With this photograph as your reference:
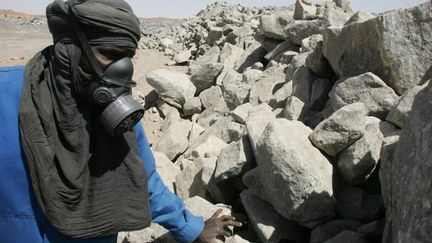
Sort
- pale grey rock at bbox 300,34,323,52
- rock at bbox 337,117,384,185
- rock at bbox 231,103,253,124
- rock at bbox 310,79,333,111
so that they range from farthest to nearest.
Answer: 1. pale grey rock at bbox 300,34,323,52
2. rock at bbox 231,103,253,124
3. rock at bbox 310,79,333,111
4. rock at bbox 337,117,384,185

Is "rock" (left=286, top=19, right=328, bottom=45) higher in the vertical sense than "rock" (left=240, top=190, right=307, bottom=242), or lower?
higher

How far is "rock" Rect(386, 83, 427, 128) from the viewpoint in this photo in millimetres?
2998

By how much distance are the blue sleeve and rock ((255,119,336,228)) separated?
0.55 metres

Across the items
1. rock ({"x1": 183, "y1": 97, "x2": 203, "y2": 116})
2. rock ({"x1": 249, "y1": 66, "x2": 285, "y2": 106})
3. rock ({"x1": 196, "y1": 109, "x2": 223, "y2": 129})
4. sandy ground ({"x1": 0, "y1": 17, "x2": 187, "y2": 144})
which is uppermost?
rock ({"x1": 249, "y1": 66, "x2": 285, "y2": 106})

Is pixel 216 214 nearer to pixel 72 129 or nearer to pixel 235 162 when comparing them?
pixel 235 162

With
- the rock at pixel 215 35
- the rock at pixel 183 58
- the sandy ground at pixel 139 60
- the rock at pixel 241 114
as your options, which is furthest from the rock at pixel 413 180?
the rock at pixel 215 35

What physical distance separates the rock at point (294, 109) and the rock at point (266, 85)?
117 cm

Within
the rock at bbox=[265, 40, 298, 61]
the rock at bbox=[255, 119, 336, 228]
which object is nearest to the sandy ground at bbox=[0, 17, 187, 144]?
the rock at bbox=[265, 40, 298, 61]

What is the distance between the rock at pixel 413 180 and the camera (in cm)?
184

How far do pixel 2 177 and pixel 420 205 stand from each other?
6.09 feet

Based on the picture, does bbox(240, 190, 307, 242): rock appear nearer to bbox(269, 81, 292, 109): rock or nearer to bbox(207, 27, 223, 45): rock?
bbox(269, 81, 292, 109): rock

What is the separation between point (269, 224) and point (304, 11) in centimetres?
440

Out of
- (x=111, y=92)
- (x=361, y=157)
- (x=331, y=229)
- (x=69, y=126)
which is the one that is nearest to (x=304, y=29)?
(x=361, y=157)

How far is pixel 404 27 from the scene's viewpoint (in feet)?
11.6
